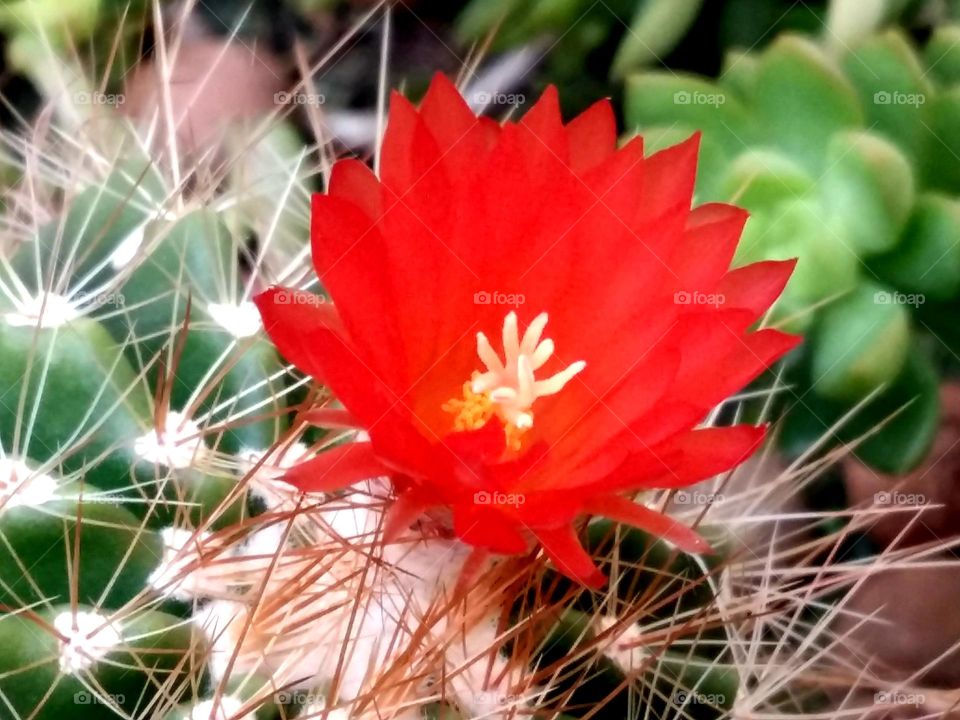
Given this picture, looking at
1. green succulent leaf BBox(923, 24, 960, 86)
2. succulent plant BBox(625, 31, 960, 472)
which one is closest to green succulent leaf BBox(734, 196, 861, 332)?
succulent plant BBox(625, 31, 960, 472)

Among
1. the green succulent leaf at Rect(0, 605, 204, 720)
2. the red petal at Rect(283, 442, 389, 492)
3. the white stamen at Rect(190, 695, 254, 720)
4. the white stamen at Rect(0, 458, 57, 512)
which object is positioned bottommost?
the white stamen at Rect(190, 695, 254, 720)

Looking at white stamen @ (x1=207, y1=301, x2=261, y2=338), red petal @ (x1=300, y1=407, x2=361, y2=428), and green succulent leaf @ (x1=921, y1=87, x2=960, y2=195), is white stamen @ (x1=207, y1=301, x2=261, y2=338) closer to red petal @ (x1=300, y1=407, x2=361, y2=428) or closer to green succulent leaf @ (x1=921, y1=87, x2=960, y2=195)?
red petal @ (x1=300, y1=407, x2=361, y2=428)

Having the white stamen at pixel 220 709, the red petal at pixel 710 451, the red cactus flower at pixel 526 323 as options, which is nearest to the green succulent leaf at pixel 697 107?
the red cactus flower at pixel 526 323

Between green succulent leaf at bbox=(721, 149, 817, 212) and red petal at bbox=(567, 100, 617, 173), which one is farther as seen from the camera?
green succulent leaf at bbox=(721, 149, 817, 212)

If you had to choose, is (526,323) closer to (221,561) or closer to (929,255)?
(221,561)

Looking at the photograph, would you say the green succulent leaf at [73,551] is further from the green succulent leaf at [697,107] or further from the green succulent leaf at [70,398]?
the green succulent leaf at [697,107]

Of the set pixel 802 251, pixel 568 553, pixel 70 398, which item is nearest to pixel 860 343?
pixel 802 251
